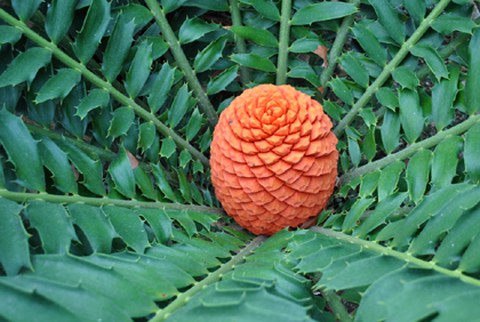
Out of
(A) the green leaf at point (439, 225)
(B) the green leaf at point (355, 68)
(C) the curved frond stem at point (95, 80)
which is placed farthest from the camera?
(B) the green leaf at point (355, 68)

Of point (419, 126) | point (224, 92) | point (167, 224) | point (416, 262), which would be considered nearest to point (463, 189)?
point (416, 262)

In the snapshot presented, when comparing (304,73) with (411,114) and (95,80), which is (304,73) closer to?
(411,114)

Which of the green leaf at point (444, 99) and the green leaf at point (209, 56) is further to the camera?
the green leaf at point (209, 56)

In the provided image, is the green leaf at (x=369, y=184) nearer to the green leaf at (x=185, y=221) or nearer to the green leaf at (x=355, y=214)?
the green leaf at (x=355, y=214)

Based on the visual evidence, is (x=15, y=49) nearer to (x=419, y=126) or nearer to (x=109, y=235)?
(x=109, y=235)

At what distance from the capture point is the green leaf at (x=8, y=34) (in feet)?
3.24

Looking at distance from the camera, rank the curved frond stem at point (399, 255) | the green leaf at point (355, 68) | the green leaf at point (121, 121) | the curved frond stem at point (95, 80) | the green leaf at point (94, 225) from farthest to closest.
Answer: the green leaf at point (355, 68) → the green leaf at point (121, 121) → the curved frond stem at point (95, 80) → the green leaf at point (94, 225) → the curved frond stem at point (399, 255)

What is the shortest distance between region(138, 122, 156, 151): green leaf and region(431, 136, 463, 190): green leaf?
0.56 meters

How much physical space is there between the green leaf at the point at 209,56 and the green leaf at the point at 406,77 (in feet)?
1.25

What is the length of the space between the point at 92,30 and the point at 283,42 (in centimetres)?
42

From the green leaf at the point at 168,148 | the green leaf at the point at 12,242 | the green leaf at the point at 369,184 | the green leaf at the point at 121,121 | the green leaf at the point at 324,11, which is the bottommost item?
the green leaf at the point at 12,242

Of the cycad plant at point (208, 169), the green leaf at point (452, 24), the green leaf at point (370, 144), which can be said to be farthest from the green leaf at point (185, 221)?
the green leaf at point (452, 24)

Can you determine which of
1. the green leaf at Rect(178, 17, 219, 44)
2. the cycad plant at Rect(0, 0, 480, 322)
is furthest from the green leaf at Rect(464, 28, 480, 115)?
the green leaf at Rect(178, 17, 219, 44)

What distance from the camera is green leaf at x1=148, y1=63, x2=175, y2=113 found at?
117 centimetres
